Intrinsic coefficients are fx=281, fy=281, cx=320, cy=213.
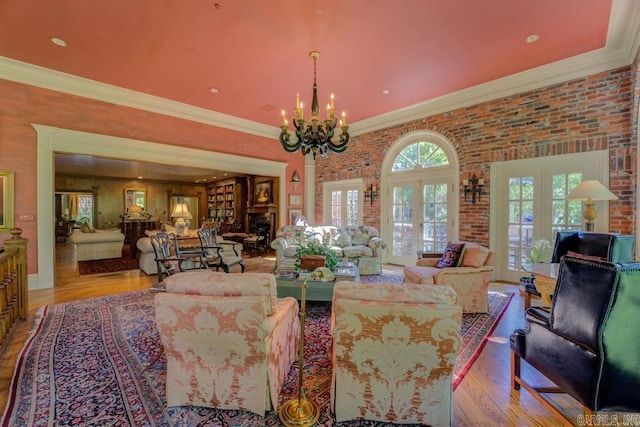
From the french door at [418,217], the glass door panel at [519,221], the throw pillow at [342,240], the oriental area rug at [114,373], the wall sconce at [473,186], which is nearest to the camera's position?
the oriental area rug at [114,373]

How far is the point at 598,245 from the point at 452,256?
139cm

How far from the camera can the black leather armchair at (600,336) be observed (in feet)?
4.17

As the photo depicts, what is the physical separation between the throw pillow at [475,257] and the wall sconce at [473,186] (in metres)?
1.84

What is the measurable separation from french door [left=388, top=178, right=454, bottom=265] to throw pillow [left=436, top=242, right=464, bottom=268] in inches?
69.6

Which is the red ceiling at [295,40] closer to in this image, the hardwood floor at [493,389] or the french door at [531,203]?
the french door at [531,203]

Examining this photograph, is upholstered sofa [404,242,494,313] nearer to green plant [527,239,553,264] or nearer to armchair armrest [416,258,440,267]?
armchair armrest [416,258,440,267]

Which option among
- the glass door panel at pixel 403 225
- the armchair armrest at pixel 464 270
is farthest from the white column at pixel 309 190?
the armchair armrest at pixel 464 270

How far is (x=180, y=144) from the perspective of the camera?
220 inches

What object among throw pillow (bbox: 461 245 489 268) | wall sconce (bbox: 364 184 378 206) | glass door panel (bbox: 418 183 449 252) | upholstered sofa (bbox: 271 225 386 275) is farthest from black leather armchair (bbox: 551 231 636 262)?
wall sconce (bbox: 364 184 378 206)

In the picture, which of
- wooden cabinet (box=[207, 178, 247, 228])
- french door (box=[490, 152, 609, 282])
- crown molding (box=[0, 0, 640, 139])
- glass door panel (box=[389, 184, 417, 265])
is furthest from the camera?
wooden cabinet (box=[207, 178, 247, 228])

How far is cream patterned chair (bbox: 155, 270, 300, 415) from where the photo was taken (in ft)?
4.96

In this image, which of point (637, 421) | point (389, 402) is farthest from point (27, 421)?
point (637, 421)

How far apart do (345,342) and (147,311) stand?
297cm

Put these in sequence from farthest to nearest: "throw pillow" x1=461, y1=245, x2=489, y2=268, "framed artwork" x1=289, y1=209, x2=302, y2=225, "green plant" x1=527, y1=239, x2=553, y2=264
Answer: "framed artwork" x1=289, y1=209, x2=302, y2=225 < "green plant" x1=527, y1=239, x2=553, y2=264 < "throw pillow" x1=461, y1=245, x2=489, y2=268
